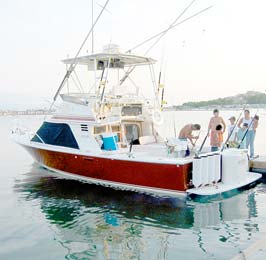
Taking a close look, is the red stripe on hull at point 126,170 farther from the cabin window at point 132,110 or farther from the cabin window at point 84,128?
the cabin window at point 132,110

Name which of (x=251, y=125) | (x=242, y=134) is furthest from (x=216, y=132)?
(x=242, y=134)

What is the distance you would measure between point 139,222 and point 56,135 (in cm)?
441

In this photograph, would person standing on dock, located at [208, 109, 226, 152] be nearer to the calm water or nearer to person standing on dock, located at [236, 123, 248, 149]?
person standing on dock, located at [236, 123, 248, 149]

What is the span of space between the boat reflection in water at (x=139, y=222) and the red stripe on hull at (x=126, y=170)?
36cm

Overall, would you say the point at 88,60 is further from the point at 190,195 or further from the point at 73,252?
the point at 73,252

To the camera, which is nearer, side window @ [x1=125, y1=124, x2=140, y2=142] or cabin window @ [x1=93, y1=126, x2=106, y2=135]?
cabin window @ [x1=93, y1=126, x2=106, y2=135]

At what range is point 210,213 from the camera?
7.50 meters

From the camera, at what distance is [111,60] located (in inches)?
424

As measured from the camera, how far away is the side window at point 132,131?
444 inches

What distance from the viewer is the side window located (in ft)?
37.0

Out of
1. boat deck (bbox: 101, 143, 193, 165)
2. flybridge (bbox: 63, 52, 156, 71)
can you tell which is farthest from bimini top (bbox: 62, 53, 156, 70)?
boat deck (bbox: 101, 143, 193, 165)

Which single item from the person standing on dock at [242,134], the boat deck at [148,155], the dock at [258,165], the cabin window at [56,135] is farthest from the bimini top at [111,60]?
the dock at [258,165]

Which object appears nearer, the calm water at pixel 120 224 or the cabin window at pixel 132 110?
the calm water at pixel 120 224

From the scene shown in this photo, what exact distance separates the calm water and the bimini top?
3.51 metres
